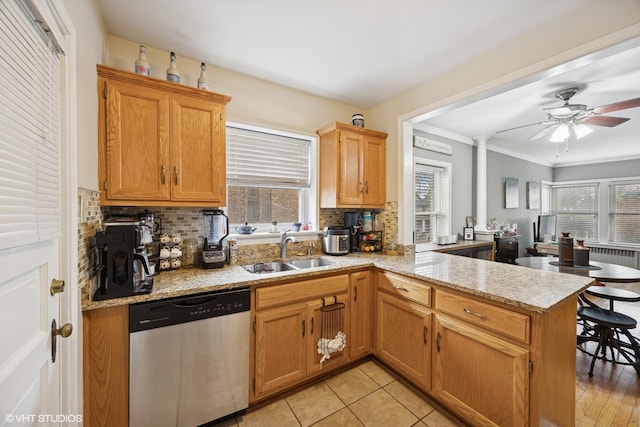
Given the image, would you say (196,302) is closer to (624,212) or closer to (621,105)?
(621,105)

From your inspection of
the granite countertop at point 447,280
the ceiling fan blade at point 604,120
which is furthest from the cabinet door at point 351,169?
the ceiling fan blade at point 604,120

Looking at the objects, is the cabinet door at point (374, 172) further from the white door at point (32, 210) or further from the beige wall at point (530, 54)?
the white door at point (32, 210)

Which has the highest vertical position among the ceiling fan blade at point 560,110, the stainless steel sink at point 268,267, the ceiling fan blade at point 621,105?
the ceiling fan blade at point 560,110

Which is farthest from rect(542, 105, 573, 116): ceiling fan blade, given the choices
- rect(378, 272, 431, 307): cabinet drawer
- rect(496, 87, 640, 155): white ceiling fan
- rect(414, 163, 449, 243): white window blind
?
rect(378, 272, 431, 307): cabinet drawer

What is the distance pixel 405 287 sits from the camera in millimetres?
1947

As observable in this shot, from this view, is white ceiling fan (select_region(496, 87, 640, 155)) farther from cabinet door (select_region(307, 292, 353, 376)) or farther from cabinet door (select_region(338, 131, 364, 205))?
cabinet door (select_region(307, 292, 353, 376))

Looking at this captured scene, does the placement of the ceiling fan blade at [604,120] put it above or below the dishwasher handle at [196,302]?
above

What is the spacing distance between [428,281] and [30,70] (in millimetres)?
2173

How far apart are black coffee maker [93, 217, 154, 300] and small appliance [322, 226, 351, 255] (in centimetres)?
158

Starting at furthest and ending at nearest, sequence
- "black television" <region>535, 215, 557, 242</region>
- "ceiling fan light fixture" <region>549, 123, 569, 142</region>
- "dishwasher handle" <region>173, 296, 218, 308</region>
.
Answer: "black television" <region>535, 215, 557, 242</region>
"ceiling fan light fixture" <region>549, 123, 569, 142</region>
"dishwasher handle" <region>173, 296, 218, 308</region>

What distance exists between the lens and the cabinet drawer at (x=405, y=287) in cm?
179

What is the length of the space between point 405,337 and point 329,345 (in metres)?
0.59

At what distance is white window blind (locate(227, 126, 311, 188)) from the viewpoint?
240 cm

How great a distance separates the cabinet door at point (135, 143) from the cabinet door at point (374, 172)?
1.83 meters
